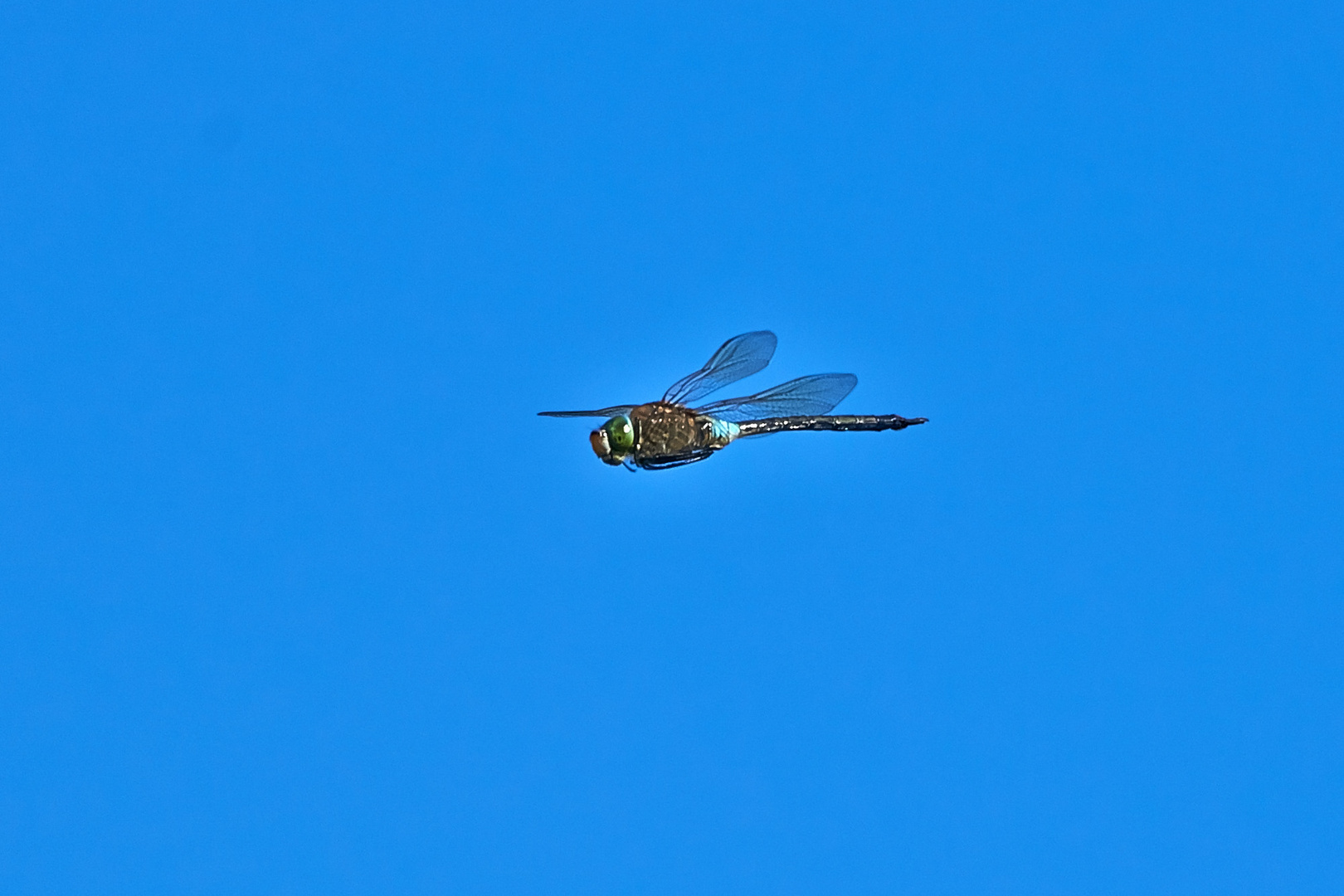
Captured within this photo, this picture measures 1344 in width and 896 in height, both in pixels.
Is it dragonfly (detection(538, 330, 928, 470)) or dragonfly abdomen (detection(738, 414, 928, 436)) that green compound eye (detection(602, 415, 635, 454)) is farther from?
dragonfly abdomen (detection(738, 414, 928, 436))

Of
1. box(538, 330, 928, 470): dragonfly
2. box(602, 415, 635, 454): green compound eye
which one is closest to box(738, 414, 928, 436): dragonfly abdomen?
box(538, 330, 928, 470): dragonfly

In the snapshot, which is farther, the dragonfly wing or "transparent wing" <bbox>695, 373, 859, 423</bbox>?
"transparent wing" <bbox>695, 373, 859, 423</bbox>

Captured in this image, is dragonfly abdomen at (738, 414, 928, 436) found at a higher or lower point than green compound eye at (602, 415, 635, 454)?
higher

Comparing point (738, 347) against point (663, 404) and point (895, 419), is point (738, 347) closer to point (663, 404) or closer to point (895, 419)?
point (663, 404)

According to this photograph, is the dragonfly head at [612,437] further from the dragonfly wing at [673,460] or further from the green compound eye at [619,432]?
the dragonfly wing at [673,460]

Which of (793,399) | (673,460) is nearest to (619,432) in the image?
(673,460)

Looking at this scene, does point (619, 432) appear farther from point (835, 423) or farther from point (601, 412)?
point (835, 423)

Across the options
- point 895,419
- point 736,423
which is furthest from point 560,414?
point 895,419
